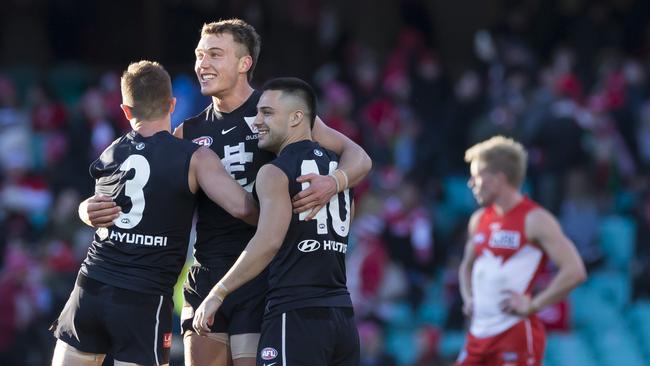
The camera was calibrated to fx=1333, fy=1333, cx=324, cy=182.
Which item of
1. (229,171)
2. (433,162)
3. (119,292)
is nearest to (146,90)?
(229,171)

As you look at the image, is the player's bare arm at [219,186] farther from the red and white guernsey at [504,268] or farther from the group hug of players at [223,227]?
the red and white guernsey at [504,268]

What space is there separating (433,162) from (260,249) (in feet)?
28.8

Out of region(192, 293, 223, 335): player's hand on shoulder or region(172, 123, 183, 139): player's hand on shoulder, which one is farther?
region(172, 123, 183, 139): player's hand on shoulder

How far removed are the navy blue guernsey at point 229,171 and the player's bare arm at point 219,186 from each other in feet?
0.92

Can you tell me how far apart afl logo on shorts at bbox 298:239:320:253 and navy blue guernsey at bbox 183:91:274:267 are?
47 cm

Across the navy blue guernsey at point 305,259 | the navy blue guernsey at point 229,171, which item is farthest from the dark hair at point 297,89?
the navy blue guernsey at point 229,171

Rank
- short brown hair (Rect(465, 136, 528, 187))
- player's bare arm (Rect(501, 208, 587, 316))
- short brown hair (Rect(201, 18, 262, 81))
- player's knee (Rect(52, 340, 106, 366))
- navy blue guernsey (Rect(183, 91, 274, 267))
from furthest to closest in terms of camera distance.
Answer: short brown hair (Rect(465, 136, 528, 187)) < player's bare arm (Rect(501, 208, 587, 316)) < short brown hair (Rect(201, 18, 262, 81)) < navy blue guernsey (Rect(183, 91, 274, 267)) < player's knee (Rect(52, 340, 106, 366))

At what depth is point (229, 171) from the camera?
22.4 feet

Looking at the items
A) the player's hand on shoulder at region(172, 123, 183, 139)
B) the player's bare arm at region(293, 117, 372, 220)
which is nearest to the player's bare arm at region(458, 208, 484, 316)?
the player's bare arm at region(293, 117, 372, 220)

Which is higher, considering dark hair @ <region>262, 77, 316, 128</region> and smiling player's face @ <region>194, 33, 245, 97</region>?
smiling player's face @ <region>194, 33, 245, 97</region>

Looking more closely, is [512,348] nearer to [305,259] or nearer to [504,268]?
[504,268]

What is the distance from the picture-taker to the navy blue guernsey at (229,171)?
6.81 metres

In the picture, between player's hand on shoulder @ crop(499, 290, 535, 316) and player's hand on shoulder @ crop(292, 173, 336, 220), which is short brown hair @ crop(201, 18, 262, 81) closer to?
player's hand on shoulder @ crop(292, 173, 336, 220)

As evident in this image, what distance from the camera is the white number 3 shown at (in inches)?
256
